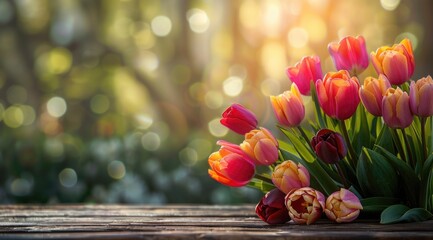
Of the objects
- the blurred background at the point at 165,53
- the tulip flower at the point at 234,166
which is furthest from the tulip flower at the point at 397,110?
the blurred background at the point at 165,53

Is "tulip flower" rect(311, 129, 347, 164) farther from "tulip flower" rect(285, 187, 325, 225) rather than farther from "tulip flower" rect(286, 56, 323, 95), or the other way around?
"tulip flower" rect(286, 56, 323, 95)

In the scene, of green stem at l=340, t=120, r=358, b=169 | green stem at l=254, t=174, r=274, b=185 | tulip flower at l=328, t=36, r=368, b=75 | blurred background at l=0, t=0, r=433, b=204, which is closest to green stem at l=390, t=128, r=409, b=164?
green stem at l=340, t=120, r=358, b=169

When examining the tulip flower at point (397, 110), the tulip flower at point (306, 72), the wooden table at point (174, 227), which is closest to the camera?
the wooden table at point (174, 227)

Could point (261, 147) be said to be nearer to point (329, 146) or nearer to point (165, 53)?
point (329, 146)

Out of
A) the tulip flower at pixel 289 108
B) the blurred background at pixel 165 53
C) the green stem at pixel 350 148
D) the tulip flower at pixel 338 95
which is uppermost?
the tulip flower at pixel 338 95

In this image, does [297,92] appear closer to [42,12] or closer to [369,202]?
[369,202]

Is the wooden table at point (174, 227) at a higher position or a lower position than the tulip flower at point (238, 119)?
lower

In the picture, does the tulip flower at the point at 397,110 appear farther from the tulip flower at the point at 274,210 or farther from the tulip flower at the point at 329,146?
the tulip flower at the point at 274,210
